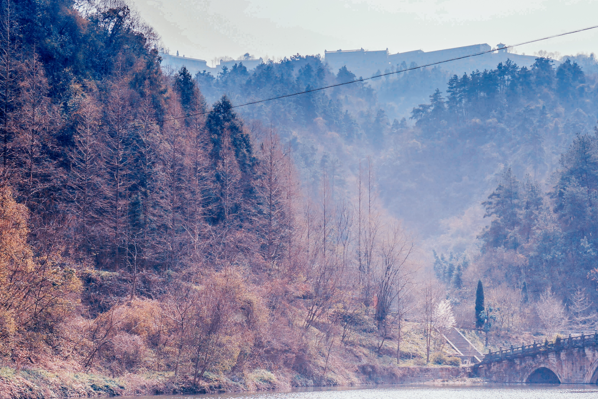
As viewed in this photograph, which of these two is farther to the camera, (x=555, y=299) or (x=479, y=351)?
(x=555, y=299)

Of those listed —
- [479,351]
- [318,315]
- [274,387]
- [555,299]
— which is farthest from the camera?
[555,299]

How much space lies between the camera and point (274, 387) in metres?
33.8

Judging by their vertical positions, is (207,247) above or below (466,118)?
below

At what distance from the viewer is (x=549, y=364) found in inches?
1816

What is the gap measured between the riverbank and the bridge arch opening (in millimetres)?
13418

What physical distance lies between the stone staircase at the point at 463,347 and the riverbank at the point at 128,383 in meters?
11.1

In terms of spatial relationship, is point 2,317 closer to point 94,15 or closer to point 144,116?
point 144,116

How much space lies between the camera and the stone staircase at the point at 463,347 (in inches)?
2018

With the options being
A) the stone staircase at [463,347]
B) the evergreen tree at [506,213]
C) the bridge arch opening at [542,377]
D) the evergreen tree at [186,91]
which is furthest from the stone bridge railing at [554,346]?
the evergreen tree at [186,91]

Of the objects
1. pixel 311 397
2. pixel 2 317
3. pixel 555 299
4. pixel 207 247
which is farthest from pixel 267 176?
pixel 555 299

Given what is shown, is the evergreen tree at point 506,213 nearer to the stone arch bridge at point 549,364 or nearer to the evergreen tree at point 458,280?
the evergreen tree at point 458,280

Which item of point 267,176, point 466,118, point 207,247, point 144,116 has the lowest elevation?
point 207,247

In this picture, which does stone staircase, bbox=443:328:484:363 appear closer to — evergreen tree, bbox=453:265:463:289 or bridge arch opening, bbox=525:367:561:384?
bridge arch opening, bbox=525:367:561:384

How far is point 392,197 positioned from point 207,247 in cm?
8822
